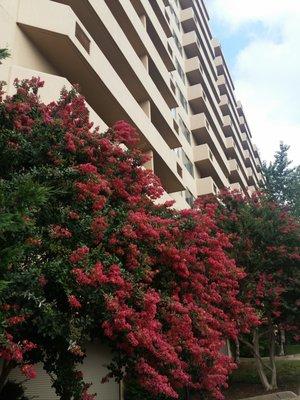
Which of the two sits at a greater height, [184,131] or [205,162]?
[184,131]

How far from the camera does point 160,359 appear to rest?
27.7ft

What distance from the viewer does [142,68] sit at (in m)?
21.6

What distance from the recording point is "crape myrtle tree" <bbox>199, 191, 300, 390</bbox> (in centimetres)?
1620

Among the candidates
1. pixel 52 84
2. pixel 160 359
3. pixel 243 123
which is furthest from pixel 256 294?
pixel 243 123

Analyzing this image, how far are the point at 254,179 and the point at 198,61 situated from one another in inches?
880

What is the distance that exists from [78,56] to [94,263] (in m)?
9.23

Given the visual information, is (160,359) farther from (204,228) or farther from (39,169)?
(39,169)

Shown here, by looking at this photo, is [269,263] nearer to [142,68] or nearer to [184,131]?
[142,68]

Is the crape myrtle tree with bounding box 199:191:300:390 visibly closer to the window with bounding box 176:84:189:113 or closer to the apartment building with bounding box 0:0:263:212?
the apartment building with bounding box 0:0:263:212

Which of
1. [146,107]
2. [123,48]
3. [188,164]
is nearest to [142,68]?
[146,107]

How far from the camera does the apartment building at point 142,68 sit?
545 inches

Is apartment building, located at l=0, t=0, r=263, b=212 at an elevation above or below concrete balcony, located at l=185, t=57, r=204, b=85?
below

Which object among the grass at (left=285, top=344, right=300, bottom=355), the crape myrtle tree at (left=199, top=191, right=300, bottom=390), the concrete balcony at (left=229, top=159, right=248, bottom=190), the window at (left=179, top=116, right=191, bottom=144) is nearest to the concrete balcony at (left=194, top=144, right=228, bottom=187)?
the window at (left=179, top=116, right=191, bottom=144)

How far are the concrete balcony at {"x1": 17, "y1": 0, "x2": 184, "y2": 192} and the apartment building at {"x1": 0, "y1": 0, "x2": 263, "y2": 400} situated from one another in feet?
0.10
